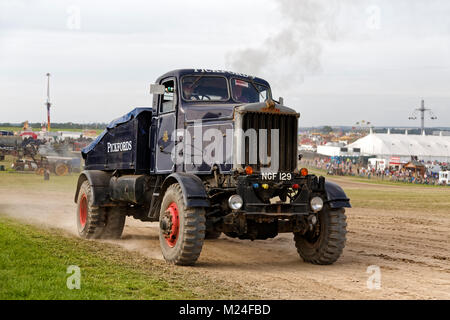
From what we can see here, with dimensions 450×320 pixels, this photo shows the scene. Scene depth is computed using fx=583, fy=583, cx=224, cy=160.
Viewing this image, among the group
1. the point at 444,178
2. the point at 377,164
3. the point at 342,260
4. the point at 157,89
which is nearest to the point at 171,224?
the point at 157,89

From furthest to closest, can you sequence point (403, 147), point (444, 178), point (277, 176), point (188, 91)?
point (403, 147)
point (444, 178)
point (188, 91)
point (277, 176)

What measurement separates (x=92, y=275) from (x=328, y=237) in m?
3.98

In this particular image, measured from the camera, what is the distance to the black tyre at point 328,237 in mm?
9727

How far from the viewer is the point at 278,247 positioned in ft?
41.0

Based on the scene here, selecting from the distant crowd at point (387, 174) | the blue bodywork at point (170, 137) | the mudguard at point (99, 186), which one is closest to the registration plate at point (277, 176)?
the blue bodywork at point (170, 137)

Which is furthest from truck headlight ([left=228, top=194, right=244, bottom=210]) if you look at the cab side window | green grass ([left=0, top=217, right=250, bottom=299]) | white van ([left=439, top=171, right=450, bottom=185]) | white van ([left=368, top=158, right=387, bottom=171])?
white van ([left=368, top=158, right=387, bottom=171])

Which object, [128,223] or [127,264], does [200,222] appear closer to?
[127,264]

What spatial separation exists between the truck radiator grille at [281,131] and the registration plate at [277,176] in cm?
21

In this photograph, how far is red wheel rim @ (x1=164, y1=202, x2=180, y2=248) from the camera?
9508 millimetres

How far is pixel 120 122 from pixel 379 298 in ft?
24.0

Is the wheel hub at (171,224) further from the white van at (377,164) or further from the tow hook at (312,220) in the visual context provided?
the white van at (377,164)

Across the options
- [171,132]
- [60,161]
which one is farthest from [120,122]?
[60,161]

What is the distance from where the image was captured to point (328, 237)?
9750 mm

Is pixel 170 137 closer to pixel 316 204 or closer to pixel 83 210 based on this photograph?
pixel 316 204
